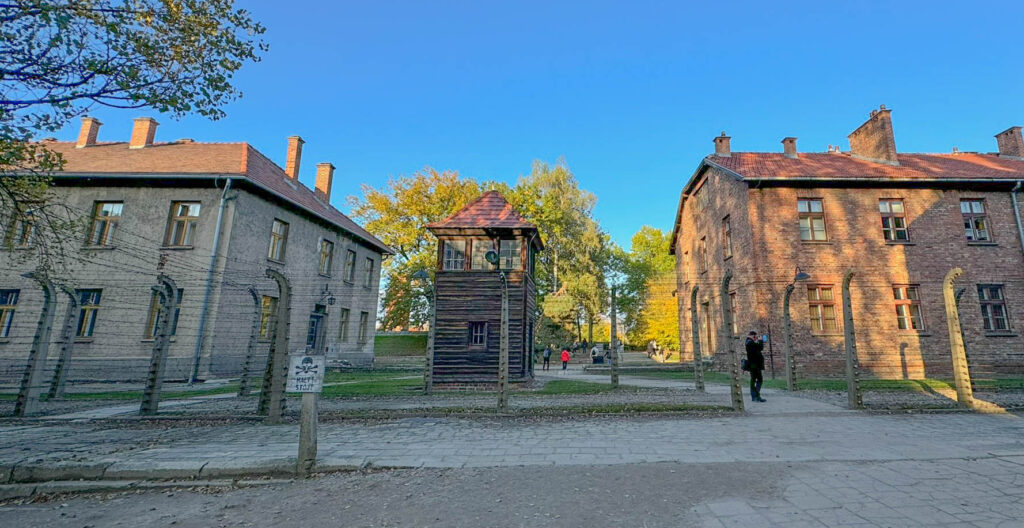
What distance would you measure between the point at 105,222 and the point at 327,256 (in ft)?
30.5

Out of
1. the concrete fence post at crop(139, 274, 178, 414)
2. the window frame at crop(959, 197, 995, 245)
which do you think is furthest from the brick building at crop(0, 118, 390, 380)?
the window frame at crop(959, 197, 995, 245)

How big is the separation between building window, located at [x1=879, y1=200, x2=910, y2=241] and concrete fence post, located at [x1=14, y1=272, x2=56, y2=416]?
89.3 ft

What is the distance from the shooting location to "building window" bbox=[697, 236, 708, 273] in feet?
76.6

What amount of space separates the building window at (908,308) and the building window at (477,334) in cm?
1690

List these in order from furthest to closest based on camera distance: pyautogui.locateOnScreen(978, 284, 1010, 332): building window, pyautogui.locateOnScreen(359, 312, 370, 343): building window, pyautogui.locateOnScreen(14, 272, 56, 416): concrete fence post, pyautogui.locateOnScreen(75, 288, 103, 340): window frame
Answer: pyautogui.locateOnScreen(359, 312, 370, 343): building window
pyautogui.locateOnScreen(978, 284, 1010, 332): building window
pyautogui.locateOnScreen(75, 288, 103, 340): window frame
pyautogui.locateOnScreen(14, 272, 56, 416): concrete fence post

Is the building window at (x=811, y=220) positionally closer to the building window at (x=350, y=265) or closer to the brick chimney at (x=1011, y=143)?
the brick chimney at (x=1011, y=143)

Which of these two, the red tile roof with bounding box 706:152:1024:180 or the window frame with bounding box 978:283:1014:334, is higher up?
the red tile roof with bounding box 706:152:1024:180

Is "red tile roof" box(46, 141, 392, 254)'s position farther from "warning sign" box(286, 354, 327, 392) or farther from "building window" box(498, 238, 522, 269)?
"warning sign" box(286, 354, 327, 392)

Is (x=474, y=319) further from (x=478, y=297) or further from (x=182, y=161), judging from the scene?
(x=182, y=161)

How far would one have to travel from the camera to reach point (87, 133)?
71.3ft

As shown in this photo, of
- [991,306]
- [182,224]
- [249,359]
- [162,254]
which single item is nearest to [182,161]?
[182,224]

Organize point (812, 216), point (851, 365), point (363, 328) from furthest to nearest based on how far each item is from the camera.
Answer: point (363, 328) < point (812, 216) < point (851, 365)

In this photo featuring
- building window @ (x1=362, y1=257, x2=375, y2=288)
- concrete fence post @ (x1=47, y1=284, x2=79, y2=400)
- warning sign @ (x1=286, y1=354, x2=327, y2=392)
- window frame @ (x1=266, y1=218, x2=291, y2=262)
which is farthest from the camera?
building window @ (x1=362, y1=257, x2=375, y2=288)

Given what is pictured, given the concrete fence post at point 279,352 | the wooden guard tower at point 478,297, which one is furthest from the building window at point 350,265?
the concrete fence post at point 279,352
